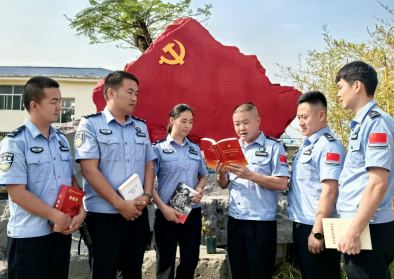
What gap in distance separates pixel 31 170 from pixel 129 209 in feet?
1.91

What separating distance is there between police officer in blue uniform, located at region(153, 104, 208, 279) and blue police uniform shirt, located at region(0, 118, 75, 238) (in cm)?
67

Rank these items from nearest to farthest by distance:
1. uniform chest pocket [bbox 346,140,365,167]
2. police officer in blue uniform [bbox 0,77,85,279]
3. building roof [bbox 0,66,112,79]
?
uniform chest pocket [bbox 346,140,365,167] → police officer in blue uniform [bbox 0,77,85,279] → building roof [bbox 0,66,112,79]

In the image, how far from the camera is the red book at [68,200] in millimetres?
1772

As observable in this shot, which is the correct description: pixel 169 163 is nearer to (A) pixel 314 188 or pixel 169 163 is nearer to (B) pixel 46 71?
(A) pixel 314 188

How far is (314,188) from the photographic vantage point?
193 cm

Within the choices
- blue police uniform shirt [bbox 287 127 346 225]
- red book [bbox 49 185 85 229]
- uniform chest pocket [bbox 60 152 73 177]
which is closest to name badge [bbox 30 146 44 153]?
uniform chest pocket [bbox 60 152 73 177]

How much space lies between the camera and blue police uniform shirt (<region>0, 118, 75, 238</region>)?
1.69 metres

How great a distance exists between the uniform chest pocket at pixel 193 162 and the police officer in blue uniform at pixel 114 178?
1.05ft

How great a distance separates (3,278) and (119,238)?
4.63ft

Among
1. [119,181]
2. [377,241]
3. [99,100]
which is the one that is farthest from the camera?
[99,100]

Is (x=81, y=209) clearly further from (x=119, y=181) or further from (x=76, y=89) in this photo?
(x=76, y=89)

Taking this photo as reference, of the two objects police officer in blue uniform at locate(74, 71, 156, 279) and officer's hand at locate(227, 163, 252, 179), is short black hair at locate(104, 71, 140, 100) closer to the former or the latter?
police officer in blue uniform at locate(74, 71, 156, 279)

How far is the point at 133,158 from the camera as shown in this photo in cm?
205

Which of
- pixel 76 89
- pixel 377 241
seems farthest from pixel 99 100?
pixel 76 89
